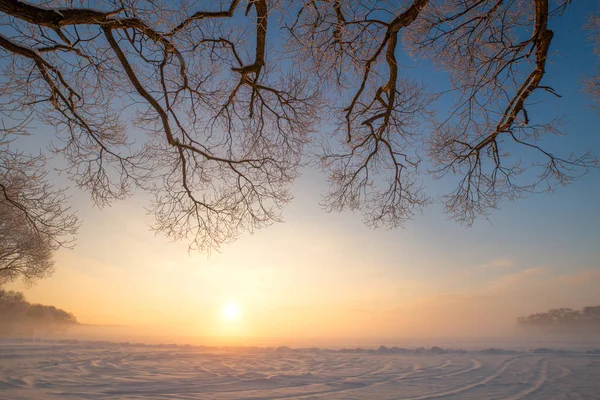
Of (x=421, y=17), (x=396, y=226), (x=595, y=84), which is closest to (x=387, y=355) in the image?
(x=396, y=226)

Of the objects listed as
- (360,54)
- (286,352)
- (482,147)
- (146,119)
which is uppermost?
(360,54)

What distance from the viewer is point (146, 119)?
16.8 ft

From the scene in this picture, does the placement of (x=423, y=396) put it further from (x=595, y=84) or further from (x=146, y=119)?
(x=146, y=119)

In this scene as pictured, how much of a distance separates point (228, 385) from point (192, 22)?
6.34 metres

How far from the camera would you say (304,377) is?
7121 millimetres

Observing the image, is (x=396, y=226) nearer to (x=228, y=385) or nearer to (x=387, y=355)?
(x=228, y=385)

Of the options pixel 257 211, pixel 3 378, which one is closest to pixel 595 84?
pixel 257 211

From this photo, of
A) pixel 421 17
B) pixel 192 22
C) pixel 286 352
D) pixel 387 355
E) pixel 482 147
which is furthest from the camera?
pixel 286 352

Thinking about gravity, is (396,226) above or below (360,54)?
below

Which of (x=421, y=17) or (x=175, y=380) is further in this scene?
(x=175, y=380)

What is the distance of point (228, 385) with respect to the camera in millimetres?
6246

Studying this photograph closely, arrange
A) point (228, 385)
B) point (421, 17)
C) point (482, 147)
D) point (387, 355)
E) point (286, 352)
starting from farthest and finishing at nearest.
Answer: point (286, 352), point (387, 355), point (228, 385), point (482, 147), point (421, 17)

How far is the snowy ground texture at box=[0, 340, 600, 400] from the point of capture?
18.3ft

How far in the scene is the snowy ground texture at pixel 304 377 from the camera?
219 inches
